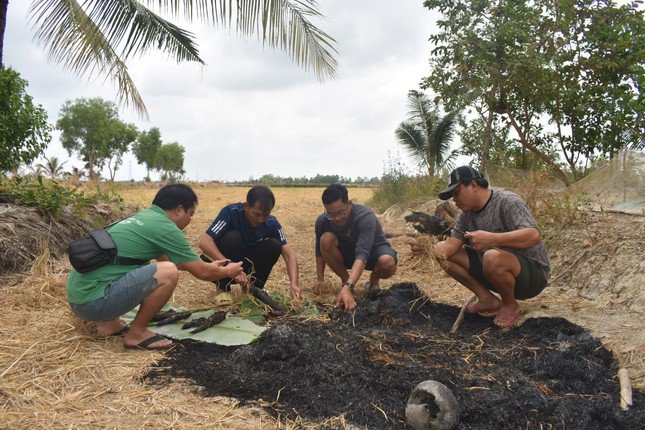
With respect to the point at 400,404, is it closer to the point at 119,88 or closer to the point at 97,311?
the point at 97,311

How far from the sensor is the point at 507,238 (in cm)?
364

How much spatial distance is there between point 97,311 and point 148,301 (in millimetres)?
297

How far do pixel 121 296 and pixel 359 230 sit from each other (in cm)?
213

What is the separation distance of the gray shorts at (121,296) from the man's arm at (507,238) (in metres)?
2.19

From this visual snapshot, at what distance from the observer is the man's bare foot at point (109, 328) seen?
3.42 metres

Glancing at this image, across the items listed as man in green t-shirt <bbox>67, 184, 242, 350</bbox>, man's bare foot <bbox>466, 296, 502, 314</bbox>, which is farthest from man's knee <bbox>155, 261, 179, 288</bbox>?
man's bare foot <bbox>466, 296, 502, 314</bbox>

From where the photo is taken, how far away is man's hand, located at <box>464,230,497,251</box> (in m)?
3.68

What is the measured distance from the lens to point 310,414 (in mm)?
2418

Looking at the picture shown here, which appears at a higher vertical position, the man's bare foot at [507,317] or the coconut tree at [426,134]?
the coconut tree at [426,134]

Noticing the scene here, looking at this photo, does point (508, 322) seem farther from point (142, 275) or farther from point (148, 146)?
point (148, 146)

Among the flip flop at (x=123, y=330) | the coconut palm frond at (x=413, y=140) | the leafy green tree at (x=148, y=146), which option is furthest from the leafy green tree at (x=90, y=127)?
the flip flop at (x=123, y=330)

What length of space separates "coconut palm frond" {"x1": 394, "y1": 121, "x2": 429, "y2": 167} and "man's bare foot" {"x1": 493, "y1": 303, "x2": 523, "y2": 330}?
14385 mm

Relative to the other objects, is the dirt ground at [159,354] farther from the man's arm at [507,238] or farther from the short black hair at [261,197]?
the short black hair at [261,197]

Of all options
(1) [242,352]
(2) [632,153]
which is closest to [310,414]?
(1) [242,352]
